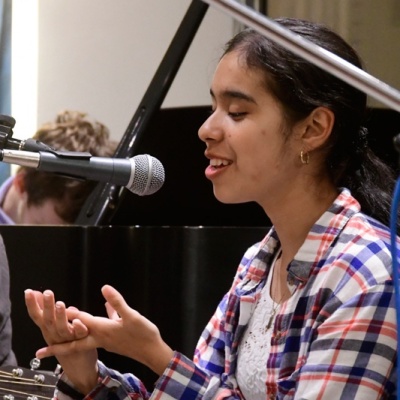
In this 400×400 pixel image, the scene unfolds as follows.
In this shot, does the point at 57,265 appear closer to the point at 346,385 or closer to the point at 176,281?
the point at 176,281

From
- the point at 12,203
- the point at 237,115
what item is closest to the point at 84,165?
the point at 237,115

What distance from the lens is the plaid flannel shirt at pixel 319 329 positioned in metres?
1.26

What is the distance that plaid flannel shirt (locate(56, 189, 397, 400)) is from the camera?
4.14ft

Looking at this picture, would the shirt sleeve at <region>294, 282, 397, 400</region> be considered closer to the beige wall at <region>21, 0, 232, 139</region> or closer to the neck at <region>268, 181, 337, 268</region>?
the neck at <region>268, 181, 337, 268</region>

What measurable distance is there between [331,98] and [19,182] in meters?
2.35

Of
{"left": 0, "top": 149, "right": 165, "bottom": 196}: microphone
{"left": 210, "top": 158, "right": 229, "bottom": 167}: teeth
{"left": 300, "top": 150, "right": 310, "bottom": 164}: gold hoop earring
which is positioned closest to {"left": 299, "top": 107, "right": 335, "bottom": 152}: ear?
{"left": 300, "top": 150, "right": 310, "bottom": 164}: gold hoop earring

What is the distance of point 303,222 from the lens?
58.2 inches

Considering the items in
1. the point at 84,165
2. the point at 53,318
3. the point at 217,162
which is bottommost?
the point at 53,318

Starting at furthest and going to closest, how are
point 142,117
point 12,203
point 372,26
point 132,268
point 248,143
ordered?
point 372,26 → point 12,203 → point 142,117 → point 132,268 → point 248,143

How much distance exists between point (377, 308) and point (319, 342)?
0.09 metres

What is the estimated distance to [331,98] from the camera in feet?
4.85

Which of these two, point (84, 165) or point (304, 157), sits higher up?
point (304, 157)

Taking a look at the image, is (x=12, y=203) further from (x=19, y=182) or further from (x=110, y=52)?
(x=110, y=52)

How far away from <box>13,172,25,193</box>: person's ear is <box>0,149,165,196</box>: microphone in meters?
2.46
